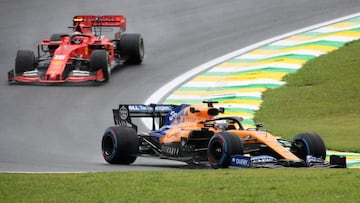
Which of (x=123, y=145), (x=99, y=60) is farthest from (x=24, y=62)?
(x=123, y=145)

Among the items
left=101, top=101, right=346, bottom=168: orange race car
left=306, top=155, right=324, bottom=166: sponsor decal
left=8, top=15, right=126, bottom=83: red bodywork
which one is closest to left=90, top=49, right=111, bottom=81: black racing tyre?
left=8, top=15, right=126, bottom=83: red bodywork

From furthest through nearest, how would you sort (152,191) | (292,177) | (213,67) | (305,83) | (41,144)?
(213,67) → (305,83) → (41,144) → (292,177) → (152,191)

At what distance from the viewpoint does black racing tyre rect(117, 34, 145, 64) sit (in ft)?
104

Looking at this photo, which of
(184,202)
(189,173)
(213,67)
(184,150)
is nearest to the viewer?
(184,202)

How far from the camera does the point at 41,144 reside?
2089 centimetres

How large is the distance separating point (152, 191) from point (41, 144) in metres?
8.76

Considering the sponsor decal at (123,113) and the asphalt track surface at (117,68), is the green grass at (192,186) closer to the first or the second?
the asphalt track surface at (117,68)

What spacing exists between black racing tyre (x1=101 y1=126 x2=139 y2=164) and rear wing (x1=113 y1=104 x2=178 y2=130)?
1019 mm

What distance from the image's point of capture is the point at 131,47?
1247 inches

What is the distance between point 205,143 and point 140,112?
214cm

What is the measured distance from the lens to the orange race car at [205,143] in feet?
52.2

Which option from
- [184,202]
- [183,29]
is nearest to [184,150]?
[184,202]

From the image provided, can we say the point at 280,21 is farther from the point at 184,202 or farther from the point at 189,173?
the point at 184,202

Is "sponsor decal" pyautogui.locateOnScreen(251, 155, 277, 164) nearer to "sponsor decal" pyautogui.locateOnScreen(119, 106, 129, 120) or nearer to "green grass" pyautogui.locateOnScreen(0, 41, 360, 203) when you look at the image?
"green grass" pyautogui.locateOnScreen(0, 41, 360, 203)
